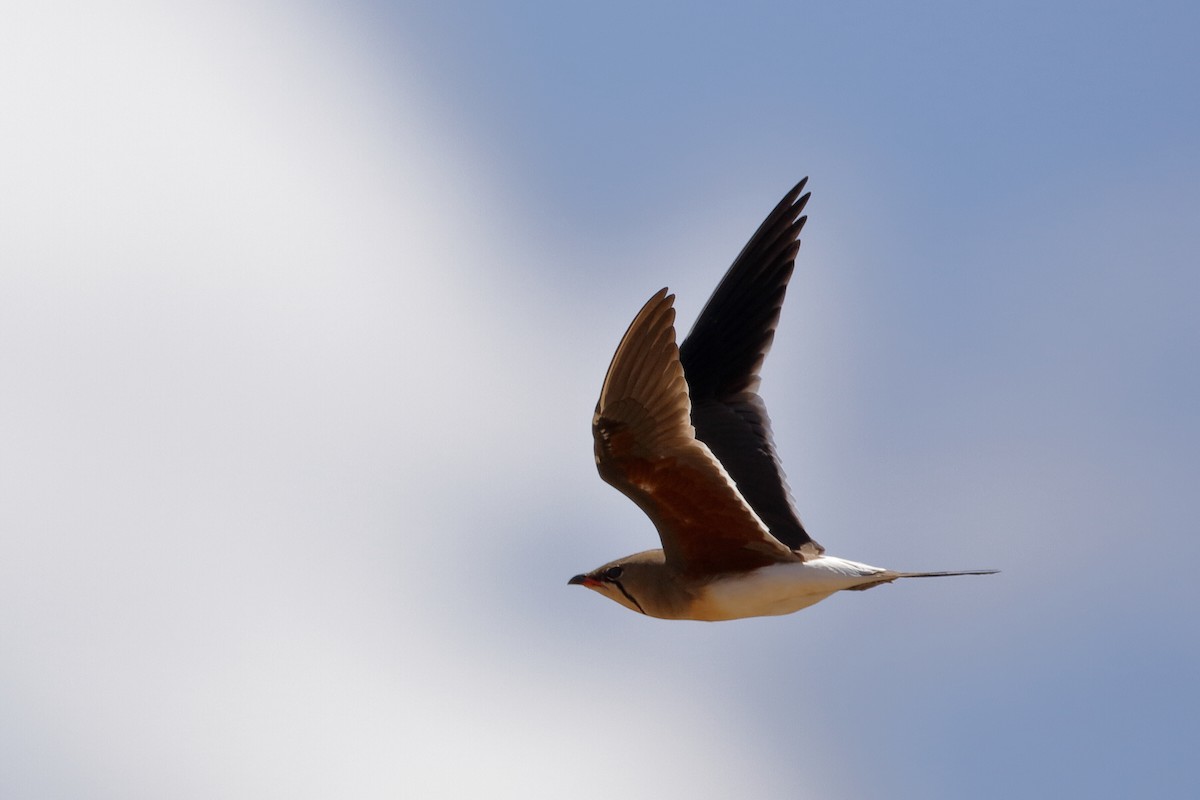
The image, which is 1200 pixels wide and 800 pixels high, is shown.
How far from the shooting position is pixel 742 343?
10086mm

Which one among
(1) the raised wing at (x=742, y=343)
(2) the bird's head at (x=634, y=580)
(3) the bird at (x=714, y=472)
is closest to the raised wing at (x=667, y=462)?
(3) the bird at (x=714, y=472)

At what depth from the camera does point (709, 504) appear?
807cm

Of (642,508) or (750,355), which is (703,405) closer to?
(750,355)

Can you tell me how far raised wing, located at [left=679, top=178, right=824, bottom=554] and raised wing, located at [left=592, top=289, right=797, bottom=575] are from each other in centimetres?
134

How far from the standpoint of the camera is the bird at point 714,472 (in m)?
7.72

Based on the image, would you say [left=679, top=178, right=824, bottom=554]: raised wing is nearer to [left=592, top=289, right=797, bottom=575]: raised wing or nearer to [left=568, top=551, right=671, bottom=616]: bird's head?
[left=568, top=551, right=671, bottom=616]: bird's head

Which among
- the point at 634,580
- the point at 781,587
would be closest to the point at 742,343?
the point at 634,580

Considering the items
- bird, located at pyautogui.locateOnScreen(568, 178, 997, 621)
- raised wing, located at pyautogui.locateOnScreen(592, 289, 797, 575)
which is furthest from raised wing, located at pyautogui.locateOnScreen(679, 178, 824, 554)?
raised wing, located at pyautogui.locateOnScreen(592, 289, 797, 575)

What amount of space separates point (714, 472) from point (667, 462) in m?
0.26

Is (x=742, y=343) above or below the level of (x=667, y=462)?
→ above

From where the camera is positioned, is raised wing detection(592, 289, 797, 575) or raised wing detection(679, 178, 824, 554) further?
raised wing detection(679, 178, 824, 554)

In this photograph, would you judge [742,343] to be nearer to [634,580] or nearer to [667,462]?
[634,580]

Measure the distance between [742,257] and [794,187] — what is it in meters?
0.57

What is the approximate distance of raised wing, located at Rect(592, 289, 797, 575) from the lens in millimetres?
7621
